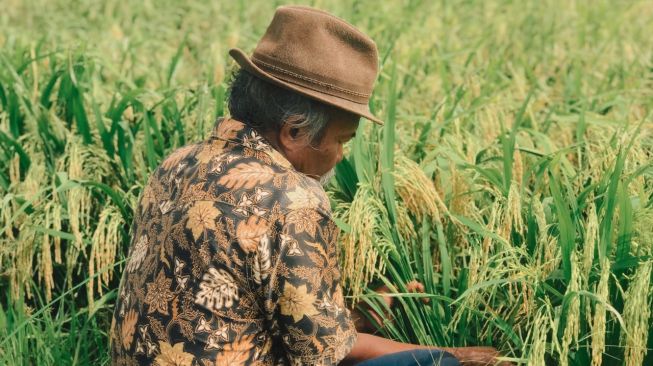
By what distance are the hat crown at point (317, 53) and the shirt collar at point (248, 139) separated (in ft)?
0.48

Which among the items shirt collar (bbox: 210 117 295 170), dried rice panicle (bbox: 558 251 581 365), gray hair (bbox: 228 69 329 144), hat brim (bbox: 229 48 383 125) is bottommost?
dried rice panicle (bbox: 558 251 581 365)

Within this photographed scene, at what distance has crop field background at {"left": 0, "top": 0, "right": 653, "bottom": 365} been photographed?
2.47 m

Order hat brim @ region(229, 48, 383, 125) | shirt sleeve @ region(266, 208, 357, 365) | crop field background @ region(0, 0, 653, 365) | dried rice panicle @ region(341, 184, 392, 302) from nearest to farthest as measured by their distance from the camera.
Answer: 1. shirt sleeve @ region(266, 208, 357, 365)
2. hat brim @ region(229, 48, 383, 125)
3. crop field background @ region(0, 0, 653, 365)
4. dried rice panicle @ region(341, 184, 392, 302)

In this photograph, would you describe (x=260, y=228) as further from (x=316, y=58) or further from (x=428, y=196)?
(x=428, y=196)

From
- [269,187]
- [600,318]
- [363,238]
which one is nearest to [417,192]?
[363,238]

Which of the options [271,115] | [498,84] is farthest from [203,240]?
[498,84]

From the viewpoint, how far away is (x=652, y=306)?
2.47m

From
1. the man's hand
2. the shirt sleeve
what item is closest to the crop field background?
the man's hand

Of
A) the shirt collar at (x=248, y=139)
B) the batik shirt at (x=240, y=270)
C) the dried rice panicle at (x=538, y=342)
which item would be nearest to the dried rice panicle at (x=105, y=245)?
the batik shirt at (x=240, y=270)

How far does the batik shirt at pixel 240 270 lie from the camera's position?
6.65 feet

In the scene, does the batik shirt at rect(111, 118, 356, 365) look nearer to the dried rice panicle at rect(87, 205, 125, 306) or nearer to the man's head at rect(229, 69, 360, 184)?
the man's head at rect(229, 69, 360, 184)

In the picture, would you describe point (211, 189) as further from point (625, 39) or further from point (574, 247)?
point (625, 39)

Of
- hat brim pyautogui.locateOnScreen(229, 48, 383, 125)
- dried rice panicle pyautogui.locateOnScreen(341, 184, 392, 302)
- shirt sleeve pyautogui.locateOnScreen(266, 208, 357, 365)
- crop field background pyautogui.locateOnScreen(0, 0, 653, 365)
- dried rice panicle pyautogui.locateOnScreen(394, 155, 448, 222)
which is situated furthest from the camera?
dried rice panicle pyautogui.locateOnScreen(394, 155, 448, 222)

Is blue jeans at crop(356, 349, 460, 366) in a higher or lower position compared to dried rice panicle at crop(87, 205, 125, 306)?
higher
